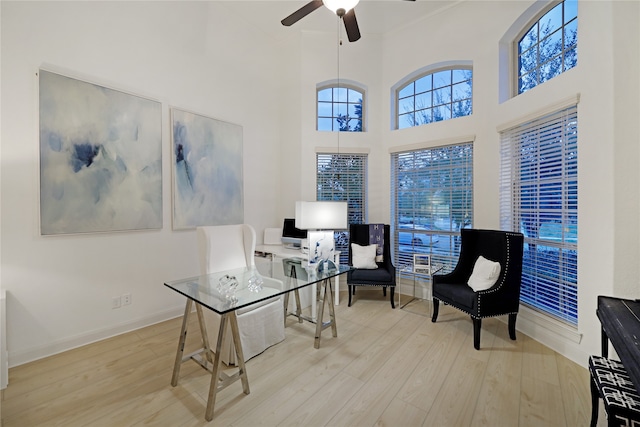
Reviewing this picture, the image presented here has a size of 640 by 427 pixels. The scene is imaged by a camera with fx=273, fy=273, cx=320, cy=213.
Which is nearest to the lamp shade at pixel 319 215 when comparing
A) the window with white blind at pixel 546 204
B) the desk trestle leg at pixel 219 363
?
the desk trestle leg at pixel 219 363

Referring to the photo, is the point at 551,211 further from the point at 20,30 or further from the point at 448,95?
the point at 20,30

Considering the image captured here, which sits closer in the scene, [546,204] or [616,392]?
[616,392]

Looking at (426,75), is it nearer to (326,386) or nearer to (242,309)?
(242,309)

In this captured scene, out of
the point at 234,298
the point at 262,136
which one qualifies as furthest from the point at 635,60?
the point at 262,136

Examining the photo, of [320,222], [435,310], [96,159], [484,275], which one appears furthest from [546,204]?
[96,159]

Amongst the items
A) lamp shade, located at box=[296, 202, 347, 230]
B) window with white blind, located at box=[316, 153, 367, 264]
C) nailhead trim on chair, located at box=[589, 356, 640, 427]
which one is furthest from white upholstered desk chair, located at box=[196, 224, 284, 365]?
→ nailhead trim on chair, located at box=[589, 356, 640, 427]

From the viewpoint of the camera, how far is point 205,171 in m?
3.42

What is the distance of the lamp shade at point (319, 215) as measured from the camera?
278 cm

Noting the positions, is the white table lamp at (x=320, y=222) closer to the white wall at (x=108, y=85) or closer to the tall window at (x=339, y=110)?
the white wall at (x=108, y=85)

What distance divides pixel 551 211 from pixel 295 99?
355 cm

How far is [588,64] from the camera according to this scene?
2182 mm

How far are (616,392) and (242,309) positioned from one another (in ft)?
7.27

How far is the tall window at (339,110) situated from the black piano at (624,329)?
11.6ft

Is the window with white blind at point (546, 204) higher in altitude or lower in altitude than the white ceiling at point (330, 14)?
lower
